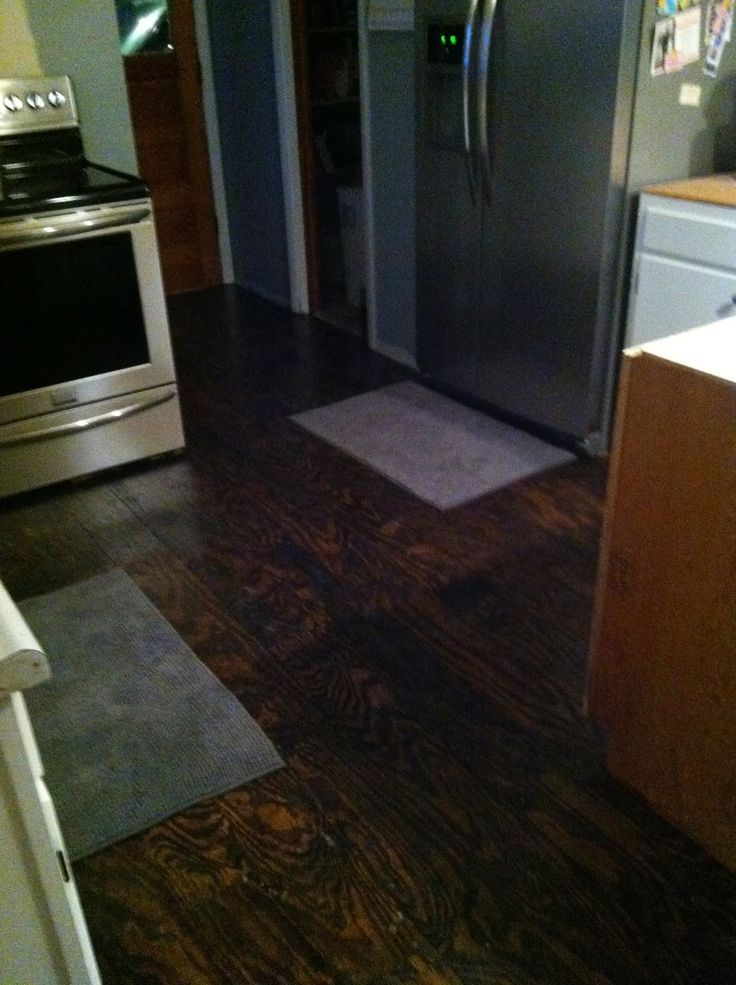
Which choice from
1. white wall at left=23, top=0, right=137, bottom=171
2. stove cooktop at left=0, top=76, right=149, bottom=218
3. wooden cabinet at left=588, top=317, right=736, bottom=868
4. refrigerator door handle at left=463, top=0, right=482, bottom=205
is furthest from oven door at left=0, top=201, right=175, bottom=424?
wooden cabinet at left=588, top=317, right=736, bottom=868

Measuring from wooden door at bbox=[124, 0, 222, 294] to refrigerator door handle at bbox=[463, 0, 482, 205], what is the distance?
5.93 ft

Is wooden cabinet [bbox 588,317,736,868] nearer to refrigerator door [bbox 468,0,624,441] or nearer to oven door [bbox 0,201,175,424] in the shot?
refrigerator door [bbox 468,0,624,441]

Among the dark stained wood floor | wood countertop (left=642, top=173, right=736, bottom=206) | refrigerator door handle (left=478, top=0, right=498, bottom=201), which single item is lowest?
the dark stained wood floor

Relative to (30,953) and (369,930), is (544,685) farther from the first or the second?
(30,953)

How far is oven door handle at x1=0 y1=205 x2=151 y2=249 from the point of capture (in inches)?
96.7

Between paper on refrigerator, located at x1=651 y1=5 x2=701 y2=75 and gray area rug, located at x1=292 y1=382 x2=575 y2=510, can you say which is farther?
gray area rug, located at x1=292 y1=382 x2=575 y2=510

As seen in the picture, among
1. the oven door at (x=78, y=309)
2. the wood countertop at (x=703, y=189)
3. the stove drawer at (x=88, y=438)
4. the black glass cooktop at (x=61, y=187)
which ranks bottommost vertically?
the stove drawer at (x=88, y=438)

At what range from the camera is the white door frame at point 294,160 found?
3578mm

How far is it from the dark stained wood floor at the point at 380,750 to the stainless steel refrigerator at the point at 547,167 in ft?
1.36

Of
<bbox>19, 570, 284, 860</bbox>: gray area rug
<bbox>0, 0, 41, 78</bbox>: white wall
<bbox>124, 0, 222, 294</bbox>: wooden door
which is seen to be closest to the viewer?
<bbox>19, 570, 284, 860</bbox>: gray area rug

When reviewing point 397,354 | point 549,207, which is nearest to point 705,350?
point 549,207

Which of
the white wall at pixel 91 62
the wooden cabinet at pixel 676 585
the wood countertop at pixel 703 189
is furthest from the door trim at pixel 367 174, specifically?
the wooden cabinet at pixel 676 585

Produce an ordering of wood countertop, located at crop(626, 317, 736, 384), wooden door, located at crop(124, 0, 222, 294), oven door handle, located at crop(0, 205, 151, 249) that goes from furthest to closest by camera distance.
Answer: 1. wooden door, located at crop(124, 0, 222, 294)
2. oven door handle, located at crop(0, 205, 151, 249)
3. wood countertop, located at crop(626, 317, 736, 384)

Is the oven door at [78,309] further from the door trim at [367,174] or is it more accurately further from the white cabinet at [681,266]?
the white cabinet at [681,266]
